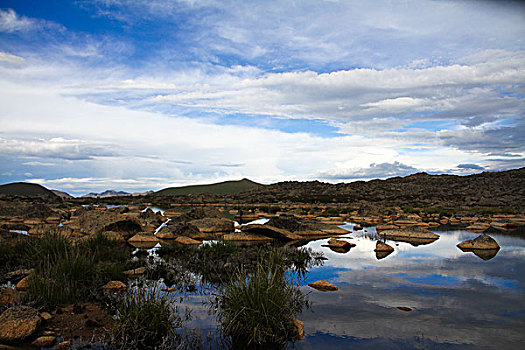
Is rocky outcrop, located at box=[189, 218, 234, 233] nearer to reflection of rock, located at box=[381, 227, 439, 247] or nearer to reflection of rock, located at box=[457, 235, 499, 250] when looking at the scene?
reflection of rock, located at box=[381, 227, 439, 247]

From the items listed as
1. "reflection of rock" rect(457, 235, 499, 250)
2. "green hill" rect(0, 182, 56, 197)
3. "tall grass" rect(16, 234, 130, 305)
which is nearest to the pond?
"reflection of rock" rect(457, 235, 499, 250)

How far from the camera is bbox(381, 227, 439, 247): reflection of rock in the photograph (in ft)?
60.8

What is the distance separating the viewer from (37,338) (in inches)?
231

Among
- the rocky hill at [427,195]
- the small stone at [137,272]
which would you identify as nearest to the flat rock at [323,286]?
the small stone at [137,272]

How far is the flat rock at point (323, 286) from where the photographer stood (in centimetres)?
959

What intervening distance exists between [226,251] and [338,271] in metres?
3.88

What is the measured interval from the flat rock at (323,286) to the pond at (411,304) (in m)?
0.21

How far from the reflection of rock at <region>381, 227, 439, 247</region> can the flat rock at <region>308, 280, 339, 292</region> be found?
963 cm

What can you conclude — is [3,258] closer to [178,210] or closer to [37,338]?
[37,338]

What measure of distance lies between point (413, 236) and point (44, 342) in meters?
17.6

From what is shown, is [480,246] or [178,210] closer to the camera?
[480,246]

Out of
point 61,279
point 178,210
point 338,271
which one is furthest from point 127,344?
point 178,210

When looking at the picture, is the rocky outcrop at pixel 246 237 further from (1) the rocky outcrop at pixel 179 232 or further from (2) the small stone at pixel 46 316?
(2) the small stone at pixel 46 316

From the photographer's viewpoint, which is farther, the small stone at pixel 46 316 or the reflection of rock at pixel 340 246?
the reflection of rock at pixel 340 246
